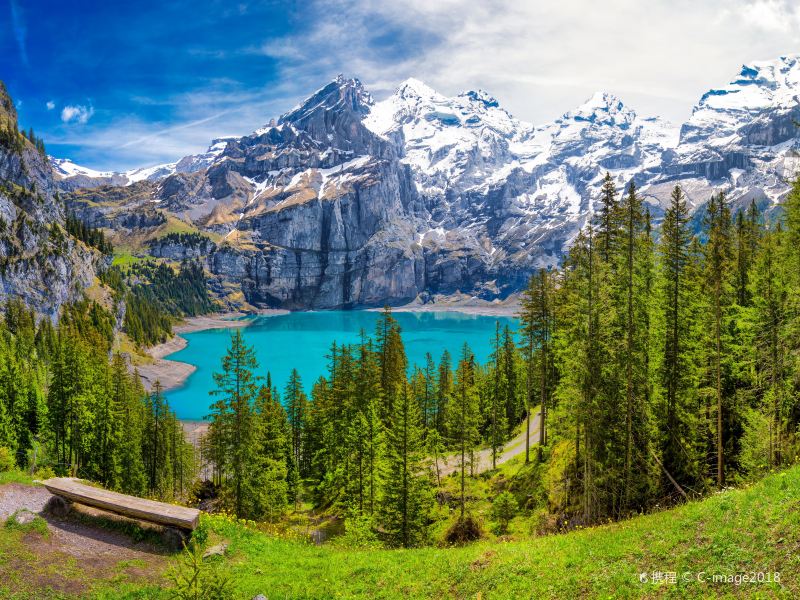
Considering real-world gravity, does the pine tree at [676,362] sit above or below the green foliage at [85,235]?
below

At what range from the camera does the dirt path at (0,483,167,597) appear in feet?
43.7

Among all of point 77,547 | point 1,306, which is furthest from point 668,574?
point 1,306

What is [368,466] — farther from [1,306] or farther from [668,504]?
[1,306]

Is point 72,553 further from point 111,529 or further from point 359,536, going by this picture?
point 359,536

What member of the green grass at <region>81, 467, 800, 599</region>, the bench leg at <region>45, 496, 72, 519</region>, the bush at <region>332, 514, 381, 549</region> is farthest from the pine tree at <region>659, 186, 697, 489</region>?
the bench leg at <region>45, 496, 72, 519</region>

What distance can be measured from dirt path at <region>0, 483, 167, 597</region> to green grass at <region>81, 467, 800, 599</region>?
0.96m

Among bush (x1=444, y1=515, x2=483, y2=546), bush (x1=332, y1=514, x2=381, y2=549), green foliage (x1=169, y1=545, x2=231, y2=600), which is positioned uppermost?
green foliage (x1=169, y1=545, x2=231, y2=600)

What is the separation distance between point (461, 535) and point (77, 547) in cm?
2098

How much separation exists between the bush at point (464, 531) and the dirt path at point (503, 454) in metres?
12.8

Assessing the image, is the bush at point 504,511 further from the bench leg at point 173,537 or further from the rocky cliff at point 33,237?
the rocky cliff at point 33,237

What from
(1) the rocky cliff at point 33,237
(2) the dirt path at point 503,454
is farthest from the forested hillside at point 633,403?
(1) the rocky cliff at point 33,237

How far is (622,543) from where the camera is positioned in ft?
45.8

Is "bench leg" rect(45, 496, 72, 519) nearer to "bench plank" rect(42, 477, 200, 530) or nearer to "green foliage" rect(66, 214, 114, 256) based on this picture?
"bench plank" rect(42, 477, 200, 530)

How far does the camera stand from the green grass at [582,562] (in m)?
11.0
